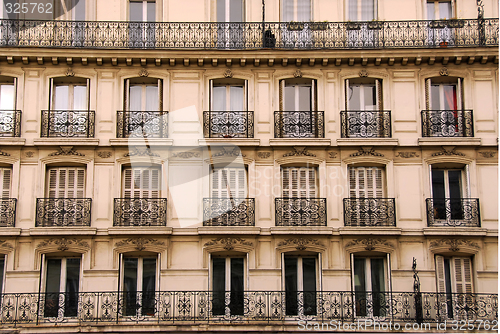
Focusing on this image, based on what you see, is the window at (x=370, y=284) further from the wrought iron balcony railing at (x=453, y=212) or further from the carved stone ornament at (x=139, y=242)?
the carved stone ornament at (x=139, y=242)

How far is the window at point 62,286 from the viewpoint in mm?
14352

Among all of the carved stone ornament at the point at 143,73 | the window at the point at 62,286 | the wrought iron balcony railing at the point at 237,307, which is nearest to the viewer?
the wrought iron balcony railing at the point at 237,307

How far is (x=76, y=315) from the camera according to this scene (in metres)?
14.4

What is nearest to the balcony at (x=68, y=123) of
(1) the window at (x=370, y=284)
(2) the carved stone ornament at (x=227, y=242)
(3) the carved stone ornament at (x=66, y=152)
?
(3) the carved stone ornament at (x=66, y=152)

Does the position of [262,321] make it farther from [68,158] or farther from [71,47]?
[71,47]

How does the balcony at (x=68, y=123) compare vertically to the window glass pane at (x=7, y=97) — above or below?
below

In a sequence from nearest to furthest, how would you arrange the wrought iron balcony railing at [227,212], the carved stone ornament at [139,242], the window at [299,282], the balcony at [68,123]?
the window at [299,282], the carved stone ornament at [139,242], the wrought iron balcony railing at [227,212], the balcony at [68,123]

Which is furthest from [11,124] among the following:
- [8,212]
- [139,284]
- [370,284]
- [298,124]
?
[370,284]

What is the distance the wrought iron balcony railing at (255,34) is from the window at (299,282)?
6203 millimetres

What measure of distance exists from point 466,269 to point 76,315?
1076 cm

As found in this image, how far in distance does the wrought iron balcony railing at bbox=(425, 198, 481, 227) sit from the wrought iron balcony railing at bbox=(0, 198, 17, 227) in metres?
11.4

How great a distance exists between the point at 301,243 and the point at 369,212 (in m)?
2.11

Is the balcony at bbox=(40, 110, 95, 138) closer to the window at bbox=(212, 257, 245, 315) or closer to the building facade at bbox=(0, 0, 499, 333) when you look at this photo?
the building facade at bbox=(0, 0, 499, 333)

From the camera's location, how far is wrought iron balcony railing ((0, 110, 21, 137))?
49.7 feet
